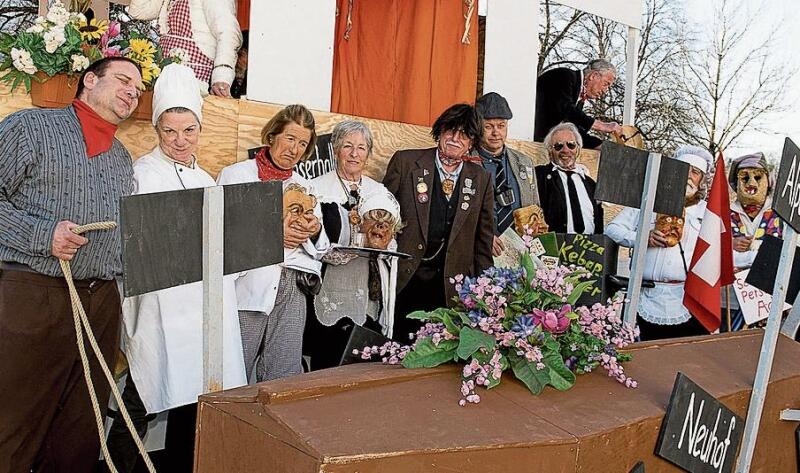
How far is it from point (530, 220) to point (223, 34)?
199cm

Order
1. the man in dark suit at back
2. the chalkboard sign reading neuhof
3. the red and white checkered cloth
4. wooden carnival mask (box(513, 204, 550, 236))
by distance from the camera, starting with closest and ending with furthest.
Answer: the chalkboard sign reading neuhof < the red and white checkered cloth < wooden carnival mask (box(513, 204, 550, 236)) < the man in dark suit at back

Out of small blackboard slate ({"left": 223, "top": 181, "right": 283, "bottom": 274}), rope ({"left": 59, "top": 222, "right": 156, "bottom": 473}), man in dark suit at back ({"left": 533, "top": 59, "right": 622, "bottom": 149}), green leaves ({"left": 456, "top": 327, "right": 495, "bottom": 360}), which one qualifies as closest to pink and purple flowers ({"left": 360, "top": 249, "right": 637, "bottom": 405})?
green leaves ({"left": 456, "top": 327, "right": 495, "bottom": 360})

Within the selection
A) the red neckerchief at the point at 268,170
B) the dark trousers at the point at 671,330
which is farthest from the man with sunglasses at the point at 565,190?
the red neckerchief at the point at 268,170

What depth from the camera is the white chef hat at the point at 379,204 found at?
12.3 feet

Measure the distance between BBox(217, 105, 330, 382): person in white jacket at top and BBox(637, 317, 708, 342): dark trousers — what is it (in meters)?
2.01

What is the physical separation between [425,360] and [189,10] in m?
3.09

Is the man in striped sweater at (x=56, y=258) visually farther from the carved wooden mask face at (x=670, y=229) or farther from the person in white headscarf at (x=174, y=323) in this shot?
the carved wooden mask face at (x=670, y=229)

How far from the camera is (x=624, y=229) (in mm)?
4621

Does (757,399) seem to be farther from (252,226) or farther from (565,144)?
(565,144)

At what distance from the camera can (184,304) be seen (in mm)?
3156

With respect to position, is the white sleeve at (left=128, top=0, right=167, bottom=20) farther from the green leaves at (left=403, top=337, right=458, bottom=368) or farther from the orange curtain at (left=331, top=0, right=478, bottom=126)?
the green leaves at (left=403, top=337, right=458, bottom=368)

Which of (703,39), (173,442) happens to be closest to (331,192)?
(173,442)

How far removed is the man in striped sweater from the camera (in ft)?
9.30

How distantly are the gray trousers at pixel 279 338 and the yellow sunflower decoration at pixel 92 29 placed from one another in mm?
1255
